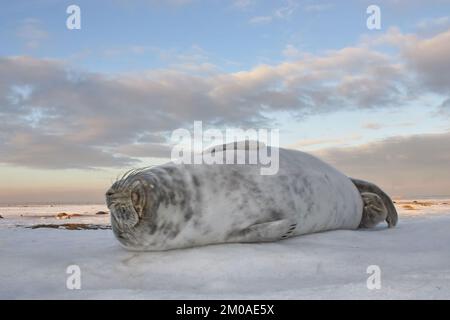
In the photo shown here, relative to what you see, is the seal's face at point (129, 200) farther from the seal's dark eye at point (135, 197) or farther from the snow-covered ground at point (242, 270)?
the snow-covered ground at point (242, 270)

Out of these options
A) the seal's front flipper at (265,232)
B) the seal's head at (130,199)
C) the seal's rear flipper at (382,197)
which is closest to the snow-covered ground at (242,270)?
the seal's front flipper at (265,232)

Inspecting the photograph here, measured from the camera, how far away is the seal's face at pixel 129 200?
12.9 feet

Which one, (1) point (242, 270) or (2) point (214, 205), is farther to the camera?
(2) point (214, 205)

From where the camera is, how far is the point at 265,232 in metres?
4.24

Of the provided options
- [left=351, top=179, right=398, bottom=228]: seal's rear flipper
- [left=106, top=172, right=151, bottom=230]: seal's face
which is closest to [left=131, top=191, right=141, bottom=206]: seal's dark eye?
[left=106, top=172, right=151, bottom=230]: seal's face

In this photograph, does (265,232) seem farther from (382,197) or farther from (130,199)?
(382,197)

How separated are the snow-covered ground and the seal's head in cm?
30

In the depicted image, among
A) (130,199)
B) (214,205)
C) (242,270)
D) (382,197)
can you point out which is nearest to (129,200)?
(130,199)

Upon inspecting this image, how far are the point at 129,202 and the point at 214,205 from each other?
78cm

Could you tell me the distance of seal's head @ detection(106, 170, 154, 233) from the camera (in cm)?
393

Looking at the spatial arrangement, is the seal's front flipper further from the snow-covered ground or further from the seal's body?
the snow-covered ground
